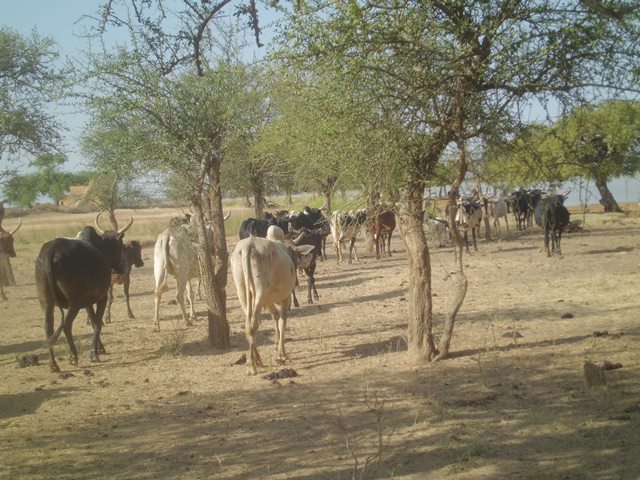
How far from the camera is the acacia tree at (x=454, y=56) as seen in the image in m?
7.11

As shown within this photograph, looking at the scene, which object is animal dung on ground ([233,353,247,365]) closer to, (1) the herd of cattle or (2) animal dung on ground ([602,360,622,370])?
(1) the herd of cattle

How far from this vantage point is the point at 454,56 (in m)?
7.25

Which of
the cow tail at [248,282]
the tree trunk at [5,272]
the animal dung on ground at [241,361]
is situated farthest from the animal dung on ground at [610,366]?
the tree trunk at [5,272]

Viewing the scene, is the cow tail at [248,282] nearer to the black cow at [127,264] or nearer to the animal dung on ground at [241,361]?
the animal dung on ground at [241,361]

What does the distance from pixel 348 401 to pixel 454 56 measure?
3.92 meters

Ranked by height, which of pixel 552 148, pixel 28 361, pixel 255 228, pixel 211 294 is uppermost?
pixel 552 148

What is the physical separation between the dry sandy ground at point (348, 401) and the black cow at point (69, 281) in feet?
1.94

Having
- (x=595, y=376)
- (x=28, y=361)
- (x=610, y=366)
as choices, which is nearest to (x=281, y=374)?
(x=595, y=376)

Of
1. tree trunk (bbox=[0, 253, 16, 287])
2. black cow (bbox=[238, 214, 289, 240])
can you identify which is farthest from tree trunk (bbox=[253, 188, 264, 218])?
tree trunk (bbox=[0, 253, 16, 287])

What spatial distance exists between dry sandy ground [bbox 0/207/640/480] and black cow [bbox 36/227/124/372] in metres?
0.59

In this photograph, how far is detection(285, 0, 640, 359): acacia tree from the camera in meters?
7.11

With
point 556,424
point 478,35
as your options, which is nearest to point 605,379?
point 556,424

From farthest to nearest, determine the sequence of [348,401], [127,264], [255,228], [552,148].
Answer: [255,228], [127,264], [552,148], [348,401]

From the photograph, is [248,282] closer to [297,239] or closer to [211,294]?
Result: [211,294]
